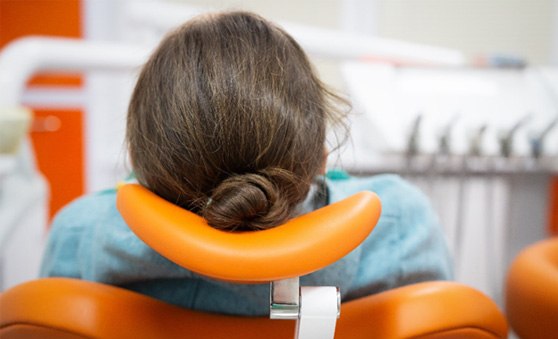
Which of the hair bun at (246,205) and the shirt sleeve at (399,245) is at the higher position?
the hair bun at (246,205)

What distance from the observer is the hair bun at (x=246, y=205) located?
39 centimetres

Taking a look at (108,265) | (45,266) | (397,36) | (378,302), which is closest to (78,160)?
(397,36)

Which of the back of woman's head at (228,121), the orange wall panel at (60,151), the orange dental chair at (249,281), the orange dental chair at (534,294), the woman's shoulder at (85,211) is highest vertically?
the back of woman's head at (228,121)

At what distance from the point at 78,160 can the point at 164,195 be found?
207 cm

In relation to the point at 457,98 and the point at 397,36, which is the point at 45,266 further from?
the point at 397,36

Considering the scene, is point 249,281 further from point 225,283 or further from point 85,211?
point 85,211

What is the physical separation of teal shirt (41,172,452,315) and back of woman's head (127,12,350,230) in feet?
0.26

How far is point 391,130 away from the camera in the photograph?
3.72 ft

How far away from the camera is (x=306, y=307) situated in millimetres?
398

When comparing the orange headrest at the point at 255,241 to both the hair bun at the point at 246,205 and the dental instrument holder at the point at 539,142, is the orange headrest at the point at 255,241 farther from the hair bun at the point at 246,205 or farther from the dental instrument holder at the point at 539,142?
the dental instrument holder at the point at 539,142

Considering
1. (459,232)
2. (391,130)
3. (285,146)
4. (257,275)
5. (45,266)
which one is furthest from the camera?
(459,232)

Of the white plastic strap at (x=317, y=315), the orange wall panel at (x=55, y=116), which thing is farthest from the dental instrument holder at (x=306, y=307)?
the orange wall panel at (x=55, y=116)

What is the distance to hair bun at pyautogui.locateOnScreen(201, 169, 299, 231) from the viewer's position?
394 mm

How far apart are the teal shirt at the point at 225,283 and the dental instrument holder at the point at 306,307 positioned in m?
0.11
